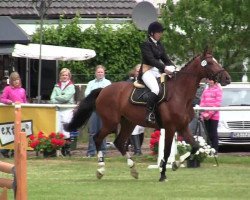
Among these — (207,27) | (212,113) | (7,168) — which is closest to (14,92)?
(212,113)

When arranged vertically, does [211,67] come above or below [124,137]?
above

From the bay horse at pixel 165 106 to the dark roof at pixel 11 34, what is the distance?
28.3 ft

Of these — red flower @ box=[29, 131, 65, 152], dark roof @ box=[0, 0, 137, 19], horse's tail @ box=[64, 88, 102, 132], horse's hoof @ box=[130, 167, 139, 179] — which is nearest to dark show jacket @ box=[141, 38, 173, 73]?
horse's hoof @ box=[130, 167, 139, 179]

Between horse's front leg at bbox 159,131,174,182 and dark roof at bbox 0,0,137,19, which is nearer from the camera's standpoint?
horse's front leg at bbox 159,131,174,182

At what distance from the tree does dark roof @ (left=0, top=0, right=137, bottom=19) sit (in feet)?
11.9

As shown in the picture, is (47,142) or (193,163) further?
(47,142)

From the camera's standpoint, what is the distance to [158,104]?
17.9m

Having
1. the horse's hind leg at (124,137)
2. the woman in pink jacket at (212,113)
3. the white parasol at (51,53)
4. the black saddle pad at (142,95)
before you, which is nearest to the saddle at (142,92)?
the black saddle pad at (142,95)

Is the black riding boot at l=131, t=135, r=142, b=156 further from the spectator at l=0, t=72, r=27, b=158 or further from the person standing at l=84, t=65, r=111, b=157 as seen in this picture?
the spectator at l=0, t=72, r=27, b=158

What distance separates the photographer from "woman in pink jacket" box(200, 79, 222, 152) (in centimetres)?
2261

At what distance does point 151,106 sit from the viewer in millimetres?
17969

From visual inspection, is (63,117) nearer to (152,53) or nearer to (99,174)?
(99,174)

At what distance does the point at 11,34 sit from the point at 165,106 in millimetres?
10717

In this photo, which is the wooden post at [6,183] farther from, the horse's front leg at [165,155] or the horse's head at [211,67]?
the horse's head at [211,67]
